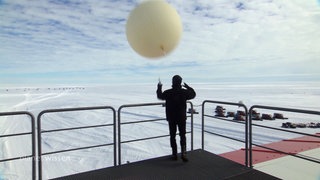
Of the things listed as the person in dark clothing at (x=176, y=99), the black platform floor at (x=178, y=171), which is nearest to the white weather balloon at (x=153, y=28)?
the person in dark clothing at (x=176, y=99)

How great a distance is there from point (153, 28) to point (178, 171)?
7.27ft

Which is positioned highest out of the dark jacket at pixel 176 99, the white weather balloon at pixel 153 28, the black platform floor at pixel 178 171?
the white weather balloon at pixel 153 28

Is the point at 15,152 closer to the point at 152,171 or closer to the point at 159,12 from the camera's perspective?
the point at 152,171

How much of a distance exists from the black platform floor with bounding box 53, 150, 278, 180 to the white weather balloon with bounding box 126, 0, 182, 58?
5.96 feet

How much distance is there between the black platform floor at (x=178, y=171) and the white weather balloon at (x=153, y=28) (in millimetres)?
1816

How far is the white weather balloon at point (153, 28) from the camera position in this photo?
3482 mm

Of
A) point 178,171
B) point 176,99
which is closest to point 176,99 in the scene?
point 176,99

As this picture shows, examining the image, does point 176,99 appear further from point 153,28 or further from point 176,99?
point 153,28

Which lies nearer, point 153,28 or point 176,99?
point 153,28

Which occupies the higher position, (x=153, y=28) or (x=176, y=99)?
(x=153, y=28)

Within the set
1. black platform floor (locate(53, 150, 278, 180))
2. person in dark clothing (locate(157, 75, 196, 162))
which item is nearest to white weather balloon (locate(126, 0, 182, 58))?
person in dark clothing (locate(157, 75, 196, 162))

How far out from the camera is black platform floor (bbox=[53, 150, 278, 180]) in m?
3.66

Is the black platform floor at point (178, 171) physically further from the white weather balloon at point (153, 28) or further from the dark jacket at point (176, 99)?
the white weather balloon at point (153, 28)

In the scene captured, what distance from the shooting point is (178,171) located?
3.87m
